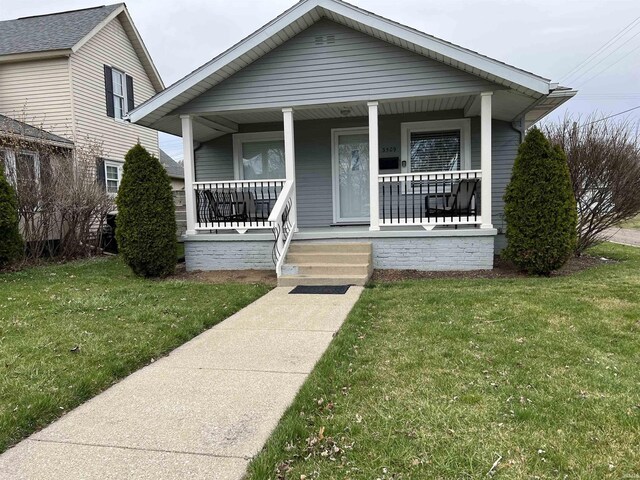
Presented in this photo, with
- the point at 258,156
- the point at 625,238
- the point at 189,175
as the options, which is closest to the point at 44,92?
the point at 258,156

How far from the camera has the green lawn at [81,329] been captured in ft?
9.79

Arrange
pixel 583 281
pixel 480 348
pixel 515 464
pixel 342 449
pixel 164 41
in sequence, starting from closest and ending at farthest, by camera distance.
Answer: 1. pixel 515 464
2. pixel 342 449
3. pixel 480 348
4. pixel 583 281
5. pixel 164 41

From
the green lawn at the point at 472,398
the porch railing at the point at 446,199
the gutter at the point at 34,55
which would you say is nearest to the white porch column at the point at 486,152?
the porch railing at the point at 446,199

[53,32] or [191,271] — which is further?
[53,32]

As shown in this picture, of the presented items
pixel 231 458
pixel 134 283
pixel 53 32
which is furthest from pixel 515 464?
pixel 53 32

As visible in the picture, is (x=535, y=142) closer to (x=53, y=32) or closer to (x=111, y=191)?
(x=111, y=191)

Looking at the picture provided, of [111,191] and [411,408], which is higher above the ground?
[111,191]

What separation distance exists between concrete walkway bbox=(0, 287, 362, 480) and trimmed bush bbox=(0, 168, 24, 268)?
546 cm

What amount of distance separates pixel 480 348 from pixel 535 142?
13.8 feet

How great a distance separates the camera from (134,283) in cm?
703

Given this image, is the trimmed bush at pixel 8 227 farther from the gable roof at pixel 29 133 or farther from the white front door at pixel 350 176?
the white front door at pixel 350 176

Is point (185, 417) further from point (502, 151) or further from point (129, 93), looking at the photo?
point (129, 93)

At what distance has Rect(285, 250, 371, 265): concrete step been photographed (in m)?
7.35

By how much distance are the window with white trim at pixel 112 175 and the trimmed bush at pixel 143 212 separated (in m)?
7.54
